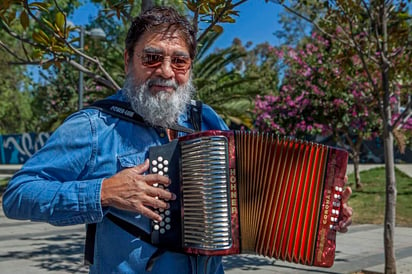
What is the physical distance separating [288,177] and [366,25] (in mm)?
4764

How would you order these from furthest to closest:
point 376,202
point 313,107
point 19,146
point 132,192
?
point 19,146 < point 313,107 < point 376,202 < point 132,192

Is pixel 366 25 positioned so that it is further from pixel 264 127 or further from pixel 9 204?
pixel 264 127

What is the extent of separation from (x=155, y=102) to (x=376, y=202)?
40.5 ft

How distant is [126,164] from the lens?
1909 millimetres

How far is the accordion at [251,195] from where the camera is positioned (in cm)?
186

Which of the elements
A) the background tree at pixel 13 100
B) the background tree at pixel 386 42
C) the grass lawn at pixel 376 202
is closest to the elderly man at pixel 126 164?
the background tree at pixel 386 42

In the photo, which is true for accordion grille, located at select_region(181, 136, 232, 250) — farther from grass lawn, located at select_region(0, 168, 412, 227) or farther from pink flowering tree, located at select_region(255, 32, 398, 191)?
pink flowering tree, located at select_region(255, 32, 398, 191)

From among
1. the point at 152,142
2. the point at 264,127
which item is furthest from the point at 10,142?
the point at 152,142

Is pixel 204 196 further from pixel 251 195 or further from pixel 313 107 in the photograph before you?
pixel 313 107

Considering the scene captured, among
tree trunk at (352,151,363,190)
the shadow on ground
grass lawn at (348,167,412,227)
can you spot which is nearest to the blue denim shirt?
the shadow on ground

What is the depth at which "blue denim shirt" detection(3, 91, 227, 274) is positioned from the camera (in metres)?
1.73

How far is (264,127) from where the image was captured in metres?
15.0

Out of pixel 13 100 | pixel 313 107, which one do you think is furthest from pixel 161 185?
pixel 13 100

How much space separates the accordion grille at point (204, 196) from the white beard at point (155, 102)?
17 centimetres
